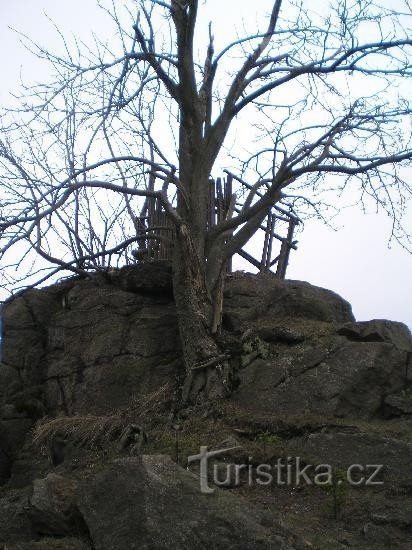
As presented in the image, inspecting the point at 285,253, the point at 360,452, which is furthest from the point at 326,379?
the point at 285,253

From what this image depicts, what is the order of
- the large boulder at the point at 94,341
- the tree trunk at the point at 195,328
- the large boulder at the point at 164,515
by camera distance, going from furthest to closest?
the large boulder at the point at 94,341, the tree trunk at the point at 195,328, the large boulder at the point at 164,515

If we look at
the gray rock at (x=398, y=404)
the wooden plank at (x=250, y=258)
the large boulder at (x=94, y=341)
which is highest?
the wooden plank at (x=250, y=258)

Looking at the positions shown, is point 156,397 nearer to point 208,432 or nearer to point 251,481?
point 208,432

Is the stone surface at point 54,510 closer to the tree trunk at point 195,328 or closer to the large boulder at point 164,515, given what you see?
the large boulder at point 164,515

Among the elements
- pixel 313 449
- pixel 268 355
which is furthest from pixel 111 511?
pixel 268 355

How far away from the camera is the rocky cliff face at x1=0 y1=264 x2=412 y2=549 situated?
5.15 m

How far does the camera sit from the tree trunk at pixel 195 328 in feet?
27.4

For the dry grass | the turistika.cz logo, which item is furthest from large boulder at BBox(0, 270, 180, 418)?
the turistika.cz logo

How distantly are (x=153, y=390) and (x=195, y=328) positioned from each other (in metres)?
1.08

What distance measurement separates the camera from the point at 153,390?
9102 millimetres

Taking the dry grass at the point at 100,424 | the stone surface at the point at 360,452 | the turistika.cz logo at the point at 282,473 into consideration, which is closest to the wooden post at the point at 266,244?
the dry grass at the point at 100,424

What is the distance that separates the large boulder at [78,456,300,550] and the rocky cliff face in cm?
1

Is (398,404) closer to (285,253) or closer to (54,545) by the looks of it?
(54,545)

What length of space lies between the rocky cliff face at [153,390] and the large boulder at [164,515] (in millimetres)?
11
